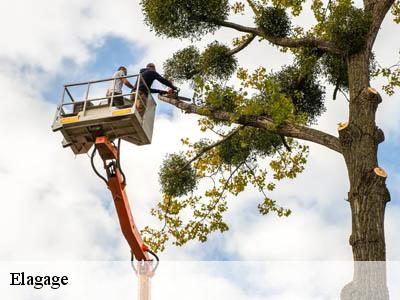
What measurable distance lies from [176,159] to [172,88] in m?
2.45

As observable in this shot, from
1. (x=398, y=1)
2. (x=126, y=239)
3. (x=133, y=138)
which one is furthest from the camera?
(x=398, y=1)

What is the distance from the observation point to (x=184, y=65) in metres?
14.5

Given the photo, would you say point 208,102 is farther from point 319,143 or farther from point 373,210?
point 373,210

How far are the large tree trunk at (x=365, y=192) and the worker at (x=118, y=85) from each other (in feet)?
12.2

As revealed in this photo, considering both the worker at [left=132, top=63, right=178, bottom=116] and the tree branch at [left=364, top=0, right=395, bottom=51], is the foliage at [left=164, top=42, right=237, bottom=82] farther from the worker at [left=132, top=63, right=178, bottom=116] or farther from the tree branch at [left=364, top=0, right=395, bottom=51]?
the tree branch at [left=364, top=0, right=395, bottom=51]

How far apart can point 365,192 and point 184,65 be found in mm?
6658

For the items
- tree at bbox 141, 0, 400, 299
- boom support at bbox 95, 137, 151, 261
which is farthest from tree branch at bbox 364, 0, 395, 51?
boom support at bbox 95, 137, 151, 261

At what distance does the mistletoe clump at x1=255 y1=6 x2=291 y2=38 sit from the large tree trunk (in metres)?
2.82

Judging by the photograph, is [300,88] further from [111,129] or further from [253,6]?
[111,129]

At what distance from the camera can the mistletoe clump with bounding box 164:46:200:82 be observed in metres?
14.5

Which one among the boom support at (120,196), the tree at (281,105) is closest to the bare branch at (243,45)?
the tree at (281,105)

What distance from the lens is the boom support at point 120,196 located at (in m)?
10.9

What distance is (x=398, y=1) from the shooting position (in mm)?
13742

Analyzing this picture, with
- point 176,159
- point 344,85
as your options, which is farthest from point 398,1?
point 176,159
